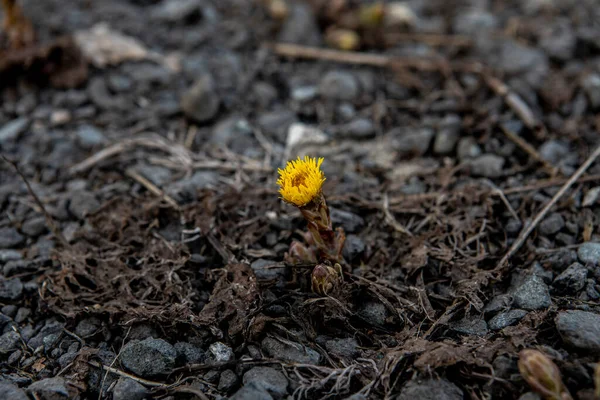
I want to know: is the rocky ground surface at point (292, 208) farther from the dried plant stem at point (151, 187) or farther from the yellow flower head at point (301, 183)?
the yellow flower head at point (301, 183)

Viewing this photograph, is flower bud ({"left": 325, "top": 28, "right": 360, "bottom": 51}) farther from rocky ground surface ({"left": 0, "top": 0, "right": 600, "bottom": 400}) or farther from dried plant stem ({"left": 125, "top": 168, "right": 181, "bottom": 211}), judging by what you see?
dried plant stem ({"left": 125, "top": 168, "right": 181, "bottom": 211})

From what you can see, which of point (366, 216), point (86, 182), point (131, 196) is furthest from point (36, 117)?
point (366, 216)

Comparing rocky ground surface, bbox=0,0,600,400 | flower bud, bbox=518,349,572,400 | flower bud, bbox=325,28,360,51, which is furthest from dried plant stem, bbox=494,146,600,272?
flower bud, bbox=325,28,360,51

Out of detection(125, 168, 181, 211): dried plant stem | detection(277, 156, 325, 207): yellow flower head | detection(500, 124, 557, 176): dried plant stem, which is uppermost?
detection(277, 156, 325, 207): yellow flower head

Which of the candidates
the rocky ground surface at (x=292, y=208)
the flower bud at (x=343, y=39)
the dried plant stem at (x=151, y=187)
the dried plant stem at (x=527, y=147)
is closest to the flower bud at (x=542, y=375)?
the rocky ground surface at (x=292, y=208)

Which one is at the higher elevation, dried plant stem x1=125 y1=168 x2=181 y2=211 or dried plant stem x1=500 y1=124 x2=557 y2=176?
dried plant stem x1=500 y1=124 x2=557 y2=176

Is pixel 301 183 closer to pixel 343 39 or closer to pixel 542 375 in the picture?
pixel 542 375
